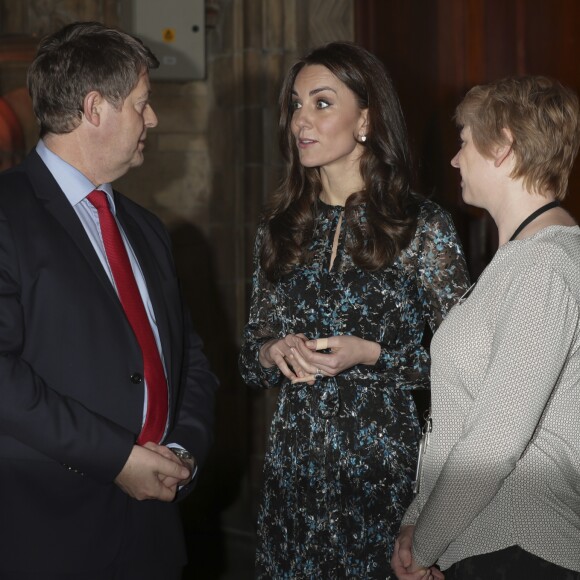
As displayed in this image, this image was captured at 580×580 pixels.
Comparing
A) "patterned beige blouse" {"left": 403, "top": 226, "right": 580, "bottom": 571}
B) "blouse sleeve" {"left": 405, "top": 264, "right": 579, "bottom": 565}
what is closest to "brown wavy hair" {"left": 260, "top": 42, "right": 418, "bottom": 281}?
"patterned beige blouse" {"left": 403, "top": 226, "right": 580, "bottom": 571}

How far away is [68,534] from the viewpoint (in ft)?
7.29

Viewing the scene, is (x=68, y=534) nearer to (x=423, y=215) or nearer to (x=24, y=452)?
(x=24, y=452)

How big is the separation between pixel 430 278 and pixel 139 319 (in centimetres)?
83

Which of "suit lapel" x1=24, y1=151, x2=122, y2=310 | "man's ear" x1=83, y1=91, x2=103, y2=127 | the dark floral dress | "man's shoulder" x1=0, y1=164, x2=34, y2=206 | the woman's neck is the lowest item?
the dark floral dress

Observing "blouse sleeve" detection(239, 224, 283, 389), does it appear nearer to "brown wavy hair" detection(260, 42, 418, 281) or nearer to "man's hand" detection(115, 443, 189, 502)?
"brown wavy hair" detection(260, 42, 418, 281)

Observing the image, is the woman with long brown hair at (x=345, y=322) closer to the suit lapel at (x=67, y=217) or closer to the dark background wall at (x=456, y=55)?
the suit lapel at (x=67, y=217)

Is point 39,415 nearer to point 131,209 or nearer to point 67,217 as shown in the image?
point 67,217

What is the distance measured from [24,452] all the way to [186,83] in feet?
10.1

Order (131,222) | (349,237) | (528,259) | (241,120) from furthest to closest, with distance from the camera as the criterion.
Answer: (241,120) < (349,237) < (131,222) < (528,259)

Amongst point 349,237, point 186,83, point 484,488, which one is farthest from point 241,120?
point 484,488

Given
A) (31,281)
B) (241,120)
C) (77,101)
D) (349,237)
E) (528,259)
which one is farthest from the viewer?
(241,120)

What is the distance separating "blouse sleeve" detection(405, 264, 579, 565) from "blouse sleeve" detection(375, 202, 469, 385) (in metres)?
0.75

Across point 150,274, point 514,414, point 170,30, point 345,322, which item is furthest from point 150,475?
point 170,30

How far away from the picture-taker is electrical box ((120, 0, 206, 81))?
4738mm
